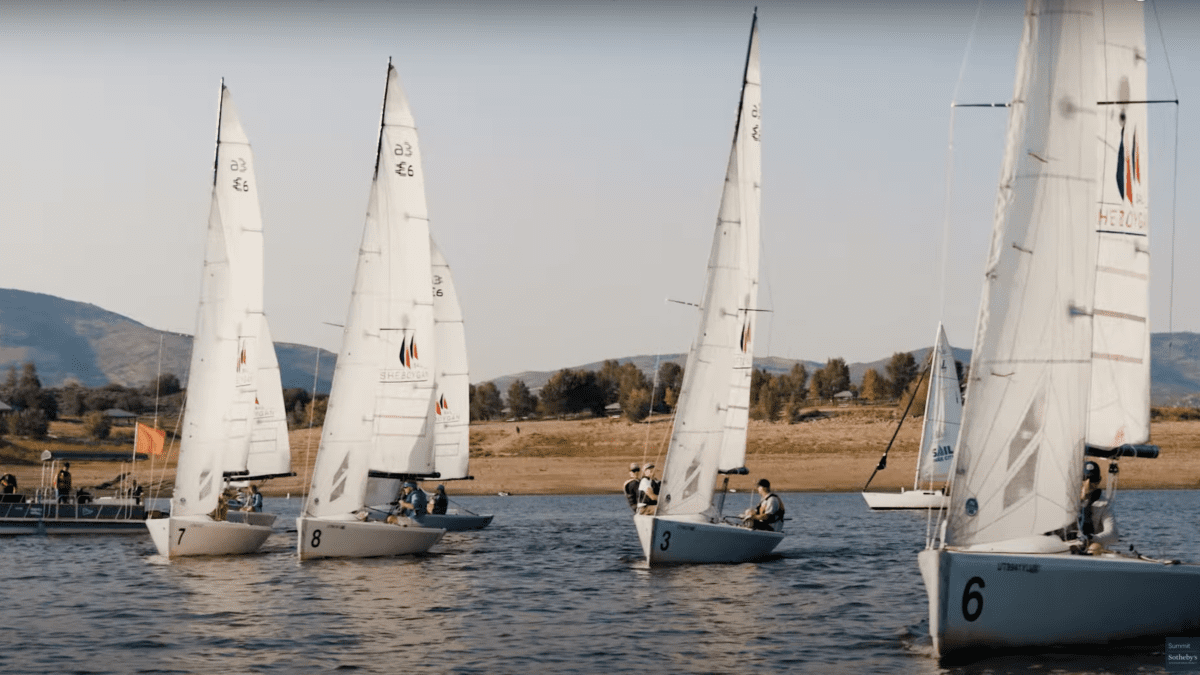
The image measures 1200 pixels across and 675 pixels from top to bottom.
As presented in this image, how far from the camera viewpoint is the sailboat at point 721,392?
126ft

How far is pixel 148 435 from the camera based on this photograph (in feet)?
188

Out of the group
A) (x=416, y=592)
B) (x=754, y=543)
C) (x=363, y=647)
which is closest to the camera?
(x=363, y=647)

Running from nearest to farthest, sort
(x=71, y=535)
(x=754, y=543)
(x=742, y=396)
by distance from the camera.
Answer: (x=754, y=543)
(x=742, y=396)
(x=71, y=535)

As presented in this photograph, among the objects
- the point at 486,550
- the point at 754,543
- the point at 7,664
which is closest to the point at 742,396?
the point at 754,543

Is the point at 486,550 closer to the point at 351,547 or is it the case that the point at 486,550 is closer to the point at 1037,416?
the point at 351,547

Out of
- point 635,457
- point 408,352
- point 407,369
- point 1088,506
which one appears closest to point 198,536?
point 407,369

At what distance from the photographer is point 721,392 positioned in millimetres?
40188

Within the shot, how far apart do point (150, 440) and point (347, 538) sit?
19.8 meters

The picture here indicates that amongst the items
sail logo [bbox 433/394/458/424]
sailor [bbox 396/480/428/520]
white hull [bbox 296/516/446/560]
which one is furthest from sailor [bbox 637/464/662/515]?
sail logo [bbox 433/394/458/424]

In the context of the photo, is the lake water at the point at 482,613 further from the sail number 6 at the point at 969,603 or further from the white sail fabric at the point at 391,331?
the white sail fabric at the point at 391,331

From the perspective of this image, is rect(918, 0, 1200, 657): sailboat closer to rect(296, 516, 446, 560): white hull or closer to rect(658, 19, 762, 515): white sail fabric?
rect(658, 19, 762, 515): white sail fabric

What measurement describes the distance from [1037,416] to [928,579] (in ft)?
10.6

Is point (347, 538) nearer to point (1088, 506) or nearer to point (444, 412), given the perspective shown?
point (444, 412)

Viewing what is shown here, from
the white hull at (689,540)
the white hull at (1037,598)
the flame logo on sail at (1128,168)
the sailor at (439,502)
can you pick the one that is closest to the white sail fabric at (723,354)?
the white hull at (689,540)
